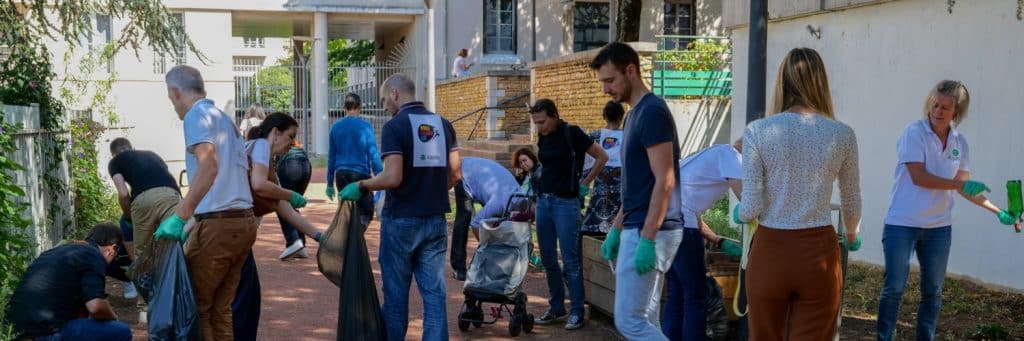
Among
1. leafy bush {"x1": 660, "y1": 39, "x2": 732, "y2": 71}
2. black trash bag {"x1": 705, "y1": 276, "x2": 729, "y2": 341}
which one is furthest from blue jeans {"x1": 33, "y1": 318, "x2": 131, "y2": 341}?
leafy bush {"x1": 660, "y1": 39, "x2": 732, "y2": 71}

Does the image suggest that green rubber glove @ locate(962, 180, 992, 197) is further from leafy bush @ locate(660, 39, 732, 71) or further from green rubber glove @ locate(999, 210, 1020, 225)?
leafy bush @ locate(660, 39, 732, 71)

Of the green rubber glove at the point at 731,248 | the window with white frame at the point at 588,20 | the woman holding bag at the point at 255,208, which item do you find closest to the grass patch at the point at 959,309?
the green rubber glove at the point at 731,248

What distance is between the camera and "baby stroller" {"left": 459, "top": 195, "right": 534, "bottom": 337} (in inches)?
293

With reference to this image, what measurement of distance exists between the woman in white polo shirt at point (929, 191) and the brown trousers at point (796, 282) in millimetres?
1854

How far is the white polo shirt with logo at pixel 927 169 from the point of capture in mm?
5816

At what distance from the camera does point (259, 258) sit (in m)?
11.3

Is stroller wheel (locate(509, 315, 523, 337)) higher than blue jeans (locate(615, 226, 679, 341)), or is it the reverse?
blue jeans (locate(615, 226, 679, 341))

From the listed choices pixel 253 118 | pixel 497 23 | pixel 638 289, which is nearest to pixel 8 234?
pixel 638 289

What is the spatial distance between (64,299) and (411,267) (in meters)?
1.88

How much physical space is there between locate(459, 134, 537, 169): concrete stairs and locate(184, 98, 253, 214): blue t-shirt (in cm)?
1183

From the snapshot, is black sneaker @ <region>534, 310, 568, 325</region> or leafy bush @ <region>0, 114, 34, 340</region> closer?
leafy bush @ <region>0, 114, 34, 340</region>

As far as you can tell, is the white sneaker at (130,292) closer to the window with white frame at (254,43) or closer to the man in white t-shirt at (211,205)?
the man in white t-shirt at (211,205)

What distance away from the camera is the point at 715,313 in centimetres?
651

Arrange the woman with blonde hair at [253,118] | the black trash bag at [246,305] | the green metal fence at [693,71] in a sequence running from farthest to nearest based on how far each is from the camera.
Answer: the green metal fence at [693,71] < the woman with blonde hair at [253,118] < the black trash bag at [246,305]
